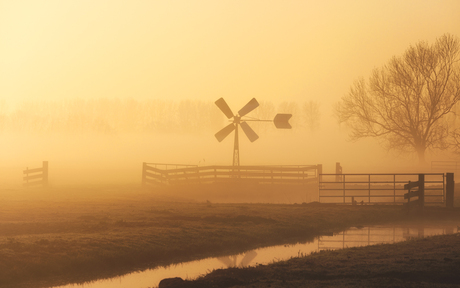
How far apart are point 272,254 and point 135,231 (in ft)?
14.9

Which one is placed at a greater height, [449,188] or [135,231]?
[449,188]

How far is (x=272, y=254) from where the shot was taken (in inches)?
558

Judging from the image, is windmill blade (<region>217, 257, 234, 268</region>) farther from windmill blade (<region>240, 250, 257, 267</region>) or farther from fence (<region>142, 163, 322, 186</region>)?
fence (<region>142, 163, 322, 186</region>)

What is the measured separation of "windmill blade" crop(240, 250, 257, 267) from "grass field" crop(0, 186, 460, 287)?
653 mm

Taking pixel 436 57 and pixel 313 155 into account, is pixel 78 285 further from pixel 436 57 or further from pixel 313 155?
pixel 313 155

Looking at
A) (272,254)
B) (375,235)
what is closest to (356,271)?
(272,254)

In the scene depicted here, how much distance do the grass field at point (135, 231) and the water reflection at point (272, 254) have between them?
1.93ft

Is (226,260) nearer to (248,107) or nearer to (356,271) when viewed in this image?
(356,271)

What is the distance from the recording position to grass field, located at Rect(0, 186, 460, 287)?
1216 cm

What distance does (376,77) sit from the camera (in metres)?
45.2

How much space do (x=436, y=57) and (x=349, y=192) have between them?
1756cm

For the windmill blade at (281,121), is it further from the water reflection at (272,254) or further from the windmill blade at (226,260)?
the windmill blade at (226,260)

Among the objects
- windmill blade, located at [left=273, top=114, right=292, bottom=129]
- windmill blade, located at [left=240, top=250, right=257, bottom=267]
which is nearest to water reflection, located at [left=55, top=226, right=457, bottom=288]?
windmill blade, located at [left=240, top=250, right=257, bottom=267]

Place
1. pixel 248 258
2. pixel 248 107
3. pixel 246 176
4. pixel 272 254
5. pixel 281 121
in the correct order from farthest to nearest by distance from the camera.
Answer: pixel 248 107 → pixel 281 121 → pixel 246 176 → pixel 272 254 → pixel 248 258
